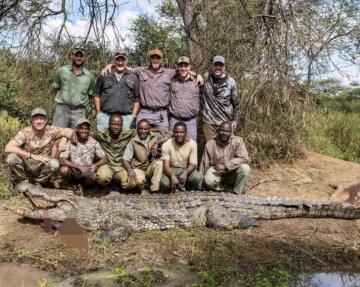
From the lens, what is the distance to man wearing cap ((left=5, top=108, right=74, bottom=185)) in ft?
22.4

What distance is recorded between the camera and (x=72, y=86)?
7.36 metres

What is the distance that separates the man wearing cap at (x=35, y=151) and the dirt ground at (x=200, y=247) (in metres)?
0.53

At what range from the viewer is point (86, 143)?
7.06m

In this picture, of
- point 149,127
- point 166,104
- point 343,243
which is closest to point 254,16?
point 166,104

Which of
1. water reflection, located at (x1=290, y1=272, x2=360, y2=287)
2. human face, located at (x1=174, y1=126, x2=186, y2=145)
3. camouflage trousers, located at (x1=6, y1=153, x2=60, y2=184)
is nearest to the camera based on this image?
water reflection, located at (x1=290, y1=272, x2=360, y2=287)

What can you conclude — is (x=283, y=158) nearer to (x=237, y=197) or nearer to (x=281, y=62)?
(x=281, y=62)

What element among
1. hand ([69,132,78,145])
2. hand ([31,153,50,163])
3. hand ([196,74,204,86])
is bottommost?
hand ([31,153,50,163])

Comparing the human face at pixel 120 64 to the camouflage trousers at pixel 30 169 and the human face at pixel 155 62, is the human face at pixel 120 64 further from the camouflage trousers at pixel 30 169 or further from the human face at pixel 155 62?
the camouflage trousers at pixel 30 169

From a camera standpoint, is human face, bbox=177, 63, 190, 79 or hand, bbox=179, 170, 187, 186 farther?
human face, bbox=177, 63, 190, 79

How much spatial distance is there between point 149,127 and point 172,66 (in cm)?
230

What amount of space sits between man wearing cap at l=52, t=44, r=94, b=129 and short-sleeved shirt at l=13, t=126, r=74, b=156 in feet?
1.24

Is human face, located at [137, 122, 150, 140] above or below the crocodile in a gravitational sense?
Result: above

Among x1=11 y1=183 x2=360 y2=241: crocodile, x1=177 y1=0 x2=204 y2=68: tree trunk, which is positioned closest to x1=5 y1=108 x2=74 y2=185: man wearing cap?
x1=11 y1=183 x2=360 y2=241: crocodile

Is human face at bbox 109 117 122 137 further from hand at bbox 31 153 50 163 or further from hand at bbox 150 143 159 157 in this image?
hand at bbox 31 153 50 163
